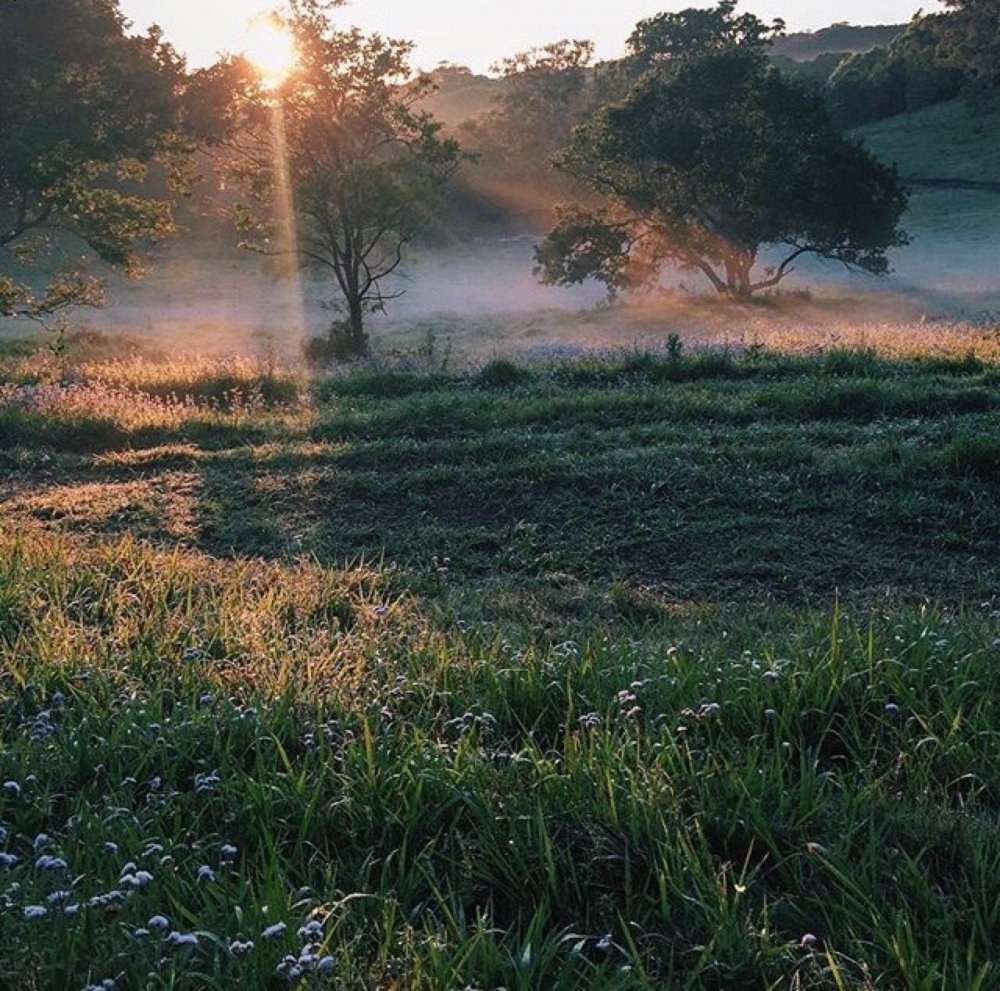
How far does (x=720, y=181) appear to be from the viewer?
110 ft

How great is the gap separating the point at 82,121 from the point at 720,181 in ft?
69.8

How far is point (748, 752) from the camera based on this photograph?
120 inches

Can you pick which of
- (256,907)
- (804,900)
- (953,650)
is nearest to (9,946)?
(256,907)

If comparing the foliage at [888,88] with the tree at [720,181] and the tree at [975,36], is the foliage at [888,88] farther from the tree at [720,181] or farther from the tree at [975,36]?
the tree at [720,181]

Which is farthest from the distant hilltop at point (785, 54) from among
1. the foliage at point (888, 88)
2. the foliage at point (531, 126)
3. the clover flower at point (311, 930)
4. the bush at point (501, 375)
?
the clover flower at point (311, 930)

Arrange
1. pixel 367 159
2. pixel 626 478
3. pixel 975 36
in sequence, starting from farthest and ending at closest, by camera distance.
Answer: pixel 975 36 → pixel 367 159 → pixel 626 478

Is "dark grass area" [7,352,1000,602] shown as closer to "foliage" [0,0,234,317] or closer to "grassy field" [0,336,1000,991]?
"grassy field" [0,336,1000,991]

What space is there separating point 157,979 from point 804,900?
5.01 ft

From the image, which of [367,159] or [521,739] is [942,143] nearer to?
[367,159]

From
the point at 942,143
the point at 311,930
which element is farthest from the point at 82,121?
the point at 942,143

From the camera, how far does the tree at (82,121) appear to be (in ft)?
60.9

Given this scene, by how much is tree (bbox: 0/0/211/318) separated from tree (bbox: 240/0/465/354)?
3572 mm

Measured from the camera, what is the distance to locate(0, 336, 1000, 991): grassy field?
2.31 metres

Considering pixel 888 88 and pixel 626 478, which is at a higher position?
pixel 888 88
